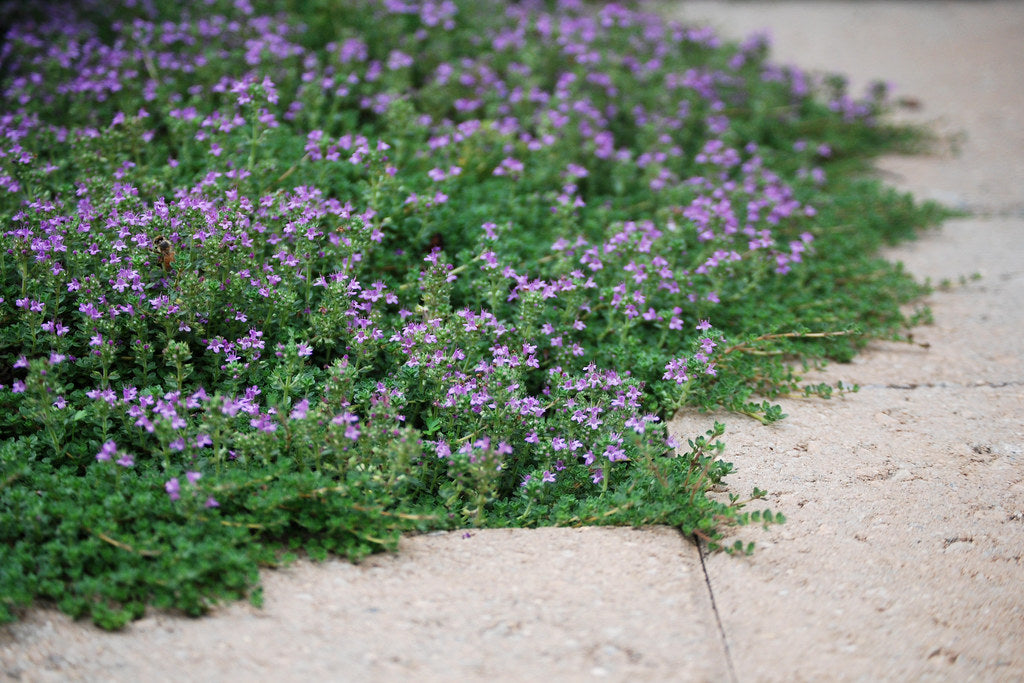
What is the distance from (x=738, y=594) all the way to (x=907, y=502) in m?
0.80

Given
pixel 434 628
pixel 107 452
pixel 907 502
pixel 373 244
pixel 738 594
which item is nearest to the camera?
pixel 434 628

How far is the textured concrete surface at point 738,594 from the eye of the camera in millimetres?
2203

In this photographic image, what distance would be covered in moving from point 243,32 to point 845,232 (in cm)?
380

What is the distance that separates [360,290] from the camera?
3633 mm

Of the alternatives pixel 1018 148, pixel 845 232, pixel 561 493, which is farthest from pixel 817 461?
pixel 1018 148

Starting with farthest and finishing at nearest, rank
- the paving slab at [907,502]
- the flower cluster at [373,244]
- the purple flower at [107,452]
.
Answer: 1. the flower cluster at [373,244]
2. the purple flower at [107,452]
3. the paving slab at [907,502]

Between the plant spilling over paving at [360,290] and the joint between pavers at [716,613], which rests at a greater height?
the plant spilling over paving at [360,290]

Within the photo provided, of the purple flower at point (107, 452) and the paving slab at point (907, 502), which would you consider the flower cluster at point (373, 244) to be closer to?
the purple flower at point (107, 452)

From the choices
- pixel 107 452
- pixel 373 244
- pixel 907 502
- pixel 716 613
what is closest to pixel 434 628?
pixel 716 613

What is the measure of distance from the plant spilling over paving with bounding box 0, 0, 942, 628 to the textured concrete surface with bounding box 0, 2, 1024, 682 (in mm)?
125

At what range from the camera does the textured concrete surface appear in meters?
2.20

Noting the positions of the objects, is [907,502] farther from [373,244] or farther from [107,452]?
[107,452]

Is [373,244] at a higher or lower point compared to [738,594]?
higher

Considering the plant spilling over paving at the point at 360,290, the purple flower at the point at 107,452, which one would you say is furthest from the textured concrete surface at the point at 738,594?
the purple flower at the point at 107,452
